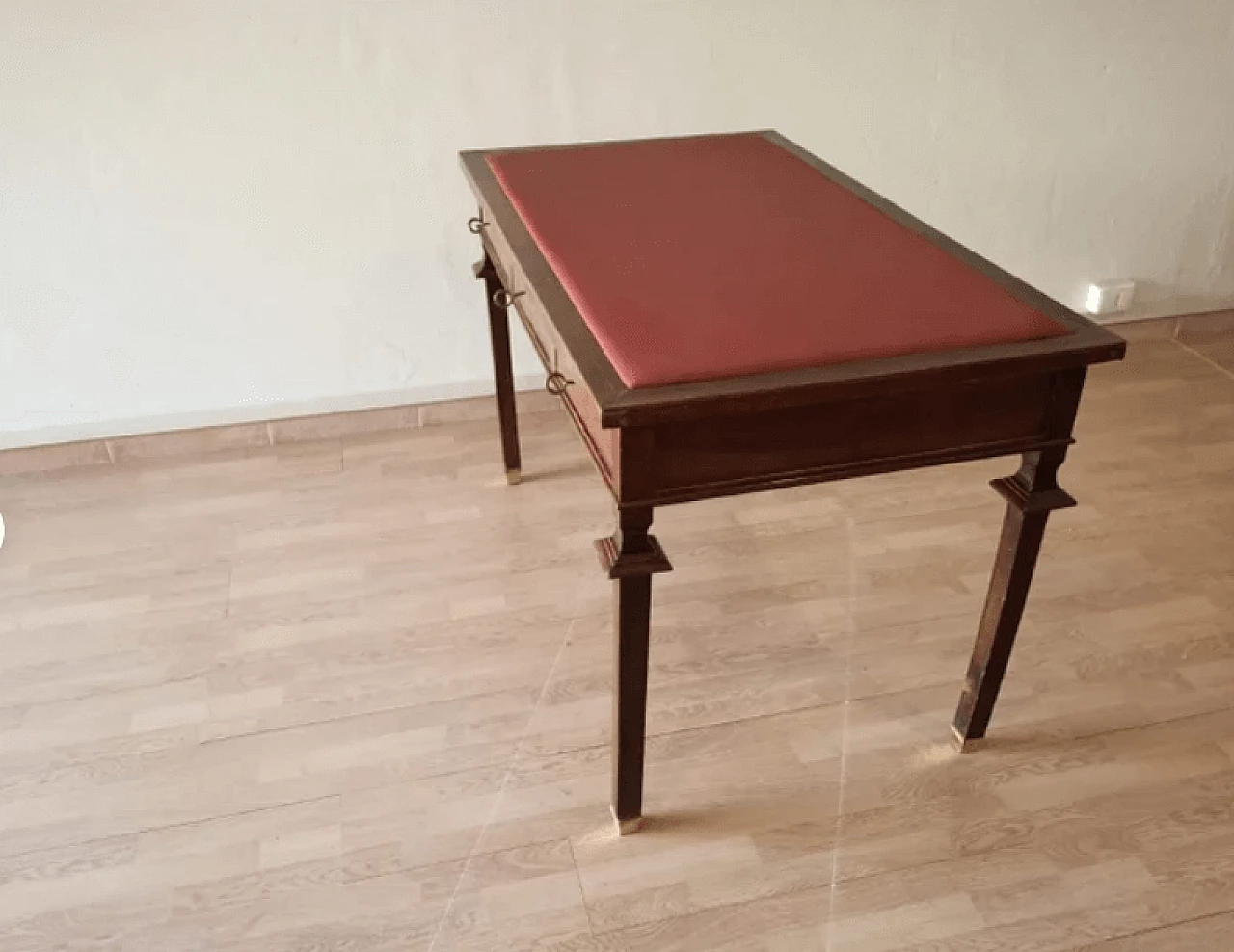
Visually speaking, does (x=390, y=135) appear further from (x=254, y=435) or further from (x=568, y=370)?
(x=568, y=370)

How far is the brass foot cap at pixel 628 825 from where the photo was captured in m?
1.54

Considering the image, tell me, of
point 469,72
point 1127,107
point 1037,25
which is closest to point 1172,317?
point 1127,107

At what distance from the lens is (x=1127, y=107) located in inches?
104

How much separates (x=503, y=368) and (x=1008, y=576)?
1.14m

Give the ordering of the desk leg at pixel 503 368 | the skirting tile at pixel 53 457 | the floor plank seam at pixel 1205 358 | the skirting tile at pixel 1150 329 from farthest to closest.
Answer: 1. the skirting tile at pixel 1150 329
2. the floor plank seam at pixel 1205 358
3. the skirting tile at pixel 53 457
4. the desk leg at pixel 503 368

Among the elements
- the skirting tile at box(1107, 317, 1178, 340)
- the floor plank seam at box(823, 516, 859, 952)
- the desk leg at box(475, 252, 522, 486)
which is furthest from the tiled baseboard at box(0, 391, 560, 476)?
the skirting tile at box(1107, 317, 1178, 340)

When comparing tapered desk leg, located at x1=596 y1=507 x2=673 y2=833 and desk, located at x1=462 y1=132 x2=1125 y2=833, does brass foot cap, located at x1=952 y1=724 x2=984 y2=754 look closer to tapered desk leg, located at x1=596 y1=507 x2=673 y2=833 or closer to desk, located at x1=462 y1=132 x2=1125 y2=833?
desk, located at x1=462 y1=132 x2=1125 y2=833

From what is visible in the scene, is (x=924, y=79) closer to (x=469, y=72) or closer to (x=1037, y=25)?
(x=1037, y=25)

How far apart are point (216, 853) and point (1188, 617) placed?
1.69 m

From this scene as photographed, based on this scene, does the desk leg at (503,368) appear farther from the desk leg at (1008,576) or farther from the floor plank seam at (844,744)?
the desk leg at (1008,576)

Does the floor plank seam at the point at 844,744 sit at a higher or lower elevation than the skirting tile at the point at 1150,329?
lower

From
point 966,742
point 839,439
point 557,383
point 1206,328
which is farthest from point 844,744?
point 1206,328

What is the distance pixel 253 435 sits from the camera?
2.53 meters

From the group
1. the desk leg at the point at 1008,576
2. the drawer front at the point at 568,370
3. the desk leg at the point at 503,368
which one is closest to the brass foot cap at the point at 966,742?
the desk leg at the point at 1008,576
